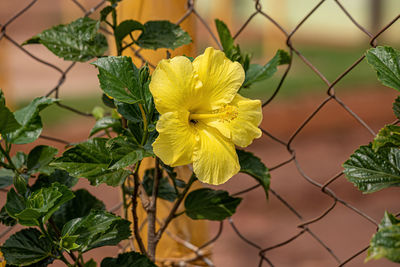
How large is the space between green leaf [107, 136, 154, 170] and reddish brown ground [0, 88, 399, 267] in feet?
2.69

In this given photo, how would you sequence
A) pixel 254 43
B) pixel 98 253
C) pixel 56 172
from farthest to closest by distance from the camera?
1. pixel 254 43
2. pixel 98 253
3. pixel 56 172

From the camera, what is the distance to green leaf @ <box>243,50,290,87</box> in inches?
33.6

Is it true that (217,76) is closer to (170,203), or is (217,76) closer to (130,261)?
(130,261)

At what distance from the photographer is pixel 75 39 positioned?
0.84m

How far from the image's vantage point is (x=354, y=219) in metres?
3.21

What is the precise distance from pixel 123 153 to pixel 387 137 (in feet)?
1.13

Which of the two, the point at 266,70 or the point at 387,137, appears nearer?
the point at 387,137

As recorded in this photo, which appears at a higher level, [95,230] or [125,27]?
[125,27]

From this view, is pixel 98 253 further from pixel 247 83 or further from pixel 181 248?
pixel 247 83

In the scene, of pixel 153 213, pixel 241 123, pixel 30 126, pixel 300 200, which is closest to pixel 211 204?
pixel 153 213

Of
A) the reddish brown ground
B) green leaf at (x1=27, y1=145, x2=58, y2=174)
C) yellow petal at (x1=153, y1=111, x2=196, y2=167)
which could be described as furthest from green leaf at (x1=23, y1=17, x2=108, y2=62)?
the reddish brown ground

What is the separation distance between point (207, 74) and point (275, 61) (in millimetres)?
227

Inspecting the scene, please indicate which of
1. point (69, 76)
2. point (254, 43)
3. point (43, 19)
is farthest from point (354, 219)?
point (43, 19)

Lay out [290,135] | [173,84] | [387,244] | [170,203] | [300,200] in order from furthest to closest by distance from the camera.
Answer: [290,135] < [300,200] < [170,203] < [173,84] < [387,244]
